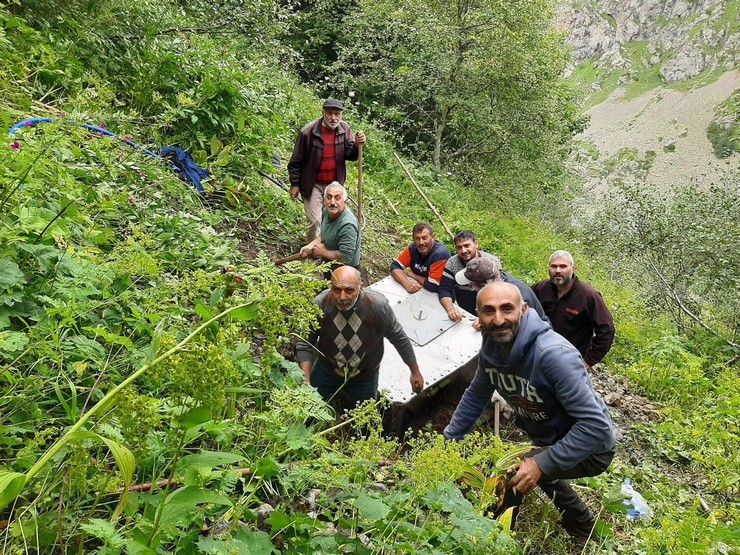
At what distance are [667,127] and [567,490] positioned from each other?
116 metres

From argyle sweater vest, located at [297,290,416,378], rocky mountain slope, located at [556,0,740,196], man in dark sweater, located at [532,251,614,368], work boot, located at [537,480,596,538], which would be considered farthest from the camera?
rocky mountain slope, located at [556,0,740,196]

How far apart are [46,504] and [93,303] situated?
119cm

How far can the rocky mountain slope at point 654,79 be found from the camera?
89.6 metres

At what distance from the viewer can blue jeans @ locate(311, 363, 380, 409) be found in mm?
4223

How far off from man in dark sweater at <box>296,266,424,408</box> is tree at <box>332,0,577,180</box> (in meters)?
12.0

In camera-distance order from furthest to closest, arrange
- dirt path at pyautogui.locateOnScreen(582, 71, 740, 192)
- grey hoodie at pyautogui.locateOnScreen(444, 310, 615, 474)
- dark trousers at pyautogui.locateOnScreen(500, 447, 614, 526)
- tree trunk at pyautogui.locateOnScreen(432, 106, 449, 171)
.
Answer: dirt path at pyautogui.locateOnScreen(582, 71, 740, 192)
tree trunk at pyautogui.locateOnScreen(432, 106, 449, 171)
dark trousers at pyautogui.locateOnScreen(500, 447, 614, 526)
grey hoodie at pyautogui.locateOnScreen(444, 310, 615, 474)

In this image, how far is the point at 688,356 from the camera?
8031 mm

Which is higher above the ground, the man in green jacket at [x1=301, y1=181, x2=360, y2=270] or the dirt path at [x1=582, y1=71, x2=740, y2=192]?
the dirt path at [x1=582, y1=71, x2=740, y2=192]

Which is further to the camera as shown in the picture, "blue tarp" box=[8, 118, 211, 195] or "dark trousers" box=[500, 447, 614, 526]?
"blue tarp" box=[8, 118, 211, 195]

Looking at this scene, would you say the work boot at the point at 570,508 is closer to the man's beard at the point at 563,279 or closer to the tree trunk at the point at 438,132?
the man's beard at the point at 563,279

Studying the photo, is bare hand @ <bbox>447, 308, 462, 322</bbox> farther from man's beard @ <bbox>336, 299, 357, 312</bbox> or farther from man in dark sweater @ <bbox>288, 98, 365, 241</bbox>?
man's beard @ <bbox>336, 299, 357, 312</bbox>

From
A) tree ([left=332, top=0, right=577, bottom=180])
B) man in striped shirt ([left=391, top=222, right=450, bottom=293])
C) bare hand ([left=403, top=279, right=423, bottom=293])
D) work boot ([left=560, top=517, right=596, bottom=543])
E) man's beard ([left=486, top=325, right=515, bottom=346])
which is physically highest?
tree ([left=332, top=0, right=577, bottom=180])

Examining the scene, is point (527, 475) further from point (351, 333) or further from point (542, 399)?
point (351, 333)

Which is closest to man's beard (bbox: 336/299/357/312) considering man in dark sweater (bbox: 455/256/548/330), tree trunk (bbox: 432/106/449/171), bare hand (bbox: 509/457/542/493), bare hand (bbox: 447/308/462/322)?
man in dark sweater (bbox: 455/256/548/330)
